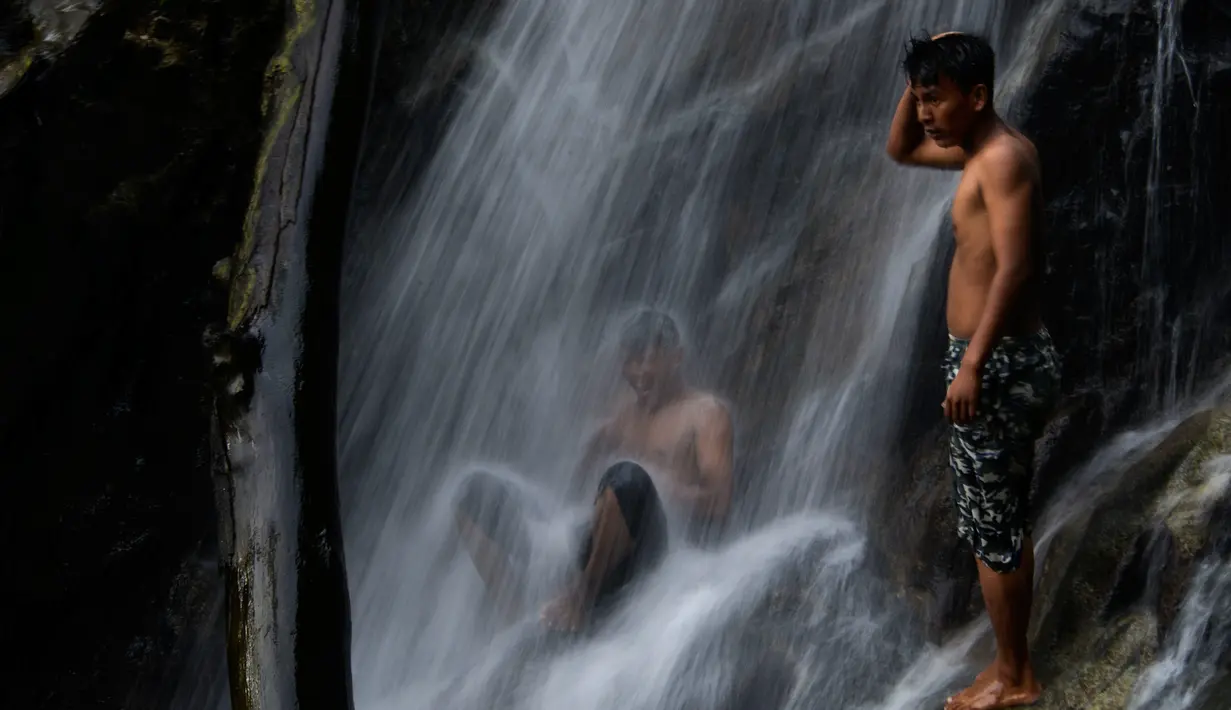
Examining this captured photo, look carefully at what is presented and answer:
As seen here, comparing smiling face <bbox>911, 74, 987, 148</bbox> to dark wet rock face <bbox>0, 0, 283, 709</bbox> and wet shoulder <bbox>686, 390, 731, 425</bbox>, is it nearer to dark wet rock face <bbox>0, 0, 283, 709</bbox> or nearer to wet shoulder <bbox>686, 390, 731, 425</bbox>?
wet shoulder <bbox>686, 390, 731, 425</bbox>

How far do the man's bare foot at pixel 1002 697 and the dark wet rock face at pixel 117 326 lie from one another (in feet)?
11.9

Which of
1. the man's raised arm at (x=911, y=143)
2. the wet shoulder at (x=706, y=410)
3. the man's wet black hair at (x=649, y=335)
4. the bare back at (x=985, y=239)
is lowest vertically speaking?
the wet shoulder at (x=706, y=410)

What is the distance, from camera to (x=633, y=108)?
6652 mm

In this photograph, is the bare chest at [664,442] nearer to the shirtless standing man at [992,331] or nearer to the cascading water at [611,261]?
the cascading water at [611,261]

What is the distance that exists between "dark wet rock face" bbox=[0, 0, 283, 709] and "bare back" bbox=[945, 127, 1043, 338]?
309 cm

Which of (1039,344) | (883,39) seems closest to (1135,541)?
(1039,344)

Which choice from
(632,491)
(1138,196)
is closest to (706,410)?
(632,491)

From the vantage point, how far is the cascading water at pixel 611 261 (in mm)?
5676

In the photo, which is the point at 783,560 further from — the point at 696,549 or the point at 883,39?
the point at 883,39

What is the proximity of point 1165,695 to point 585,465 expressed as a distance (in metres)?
3.06

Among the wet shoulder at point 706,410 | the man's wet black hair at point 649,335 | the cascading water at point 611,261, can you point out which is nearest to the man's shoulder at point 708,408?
the wet shoulder at point 706,410

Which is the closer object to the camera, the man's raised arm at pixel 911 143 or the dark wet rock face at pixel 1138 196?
the man's raised arm at pixel 911 143

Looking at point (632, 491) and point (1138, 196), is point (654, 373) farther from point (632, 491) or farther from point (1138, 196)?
point (1138, 196)

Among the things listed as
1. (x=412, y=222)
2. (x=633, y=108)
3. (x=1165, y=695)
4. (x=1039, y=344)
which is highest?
(x=633, y=108)
